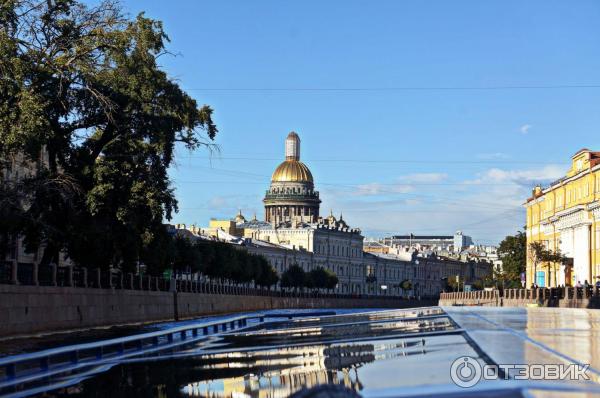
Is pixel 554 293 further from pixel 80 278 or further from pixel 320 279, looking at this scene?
pixel 320 279

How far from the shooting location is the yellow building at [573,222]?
341 ft

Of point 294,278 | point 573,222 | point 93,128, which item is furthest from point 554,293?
point 294,278

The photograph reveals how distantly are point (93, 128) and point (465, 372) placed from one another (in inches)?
1641

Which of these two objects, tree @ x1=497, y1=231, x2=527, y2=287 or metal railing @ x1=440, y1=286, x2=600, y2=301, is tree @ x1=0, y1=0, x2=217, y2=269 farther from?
tree @ x1=497, y1=231, x2=527, y2=287

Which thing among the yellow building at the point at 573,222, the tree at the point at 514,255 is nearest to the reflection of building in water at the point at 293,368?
the yellow building at the point at 573,222

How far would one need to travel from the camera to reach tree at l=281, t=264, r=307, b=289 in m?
182

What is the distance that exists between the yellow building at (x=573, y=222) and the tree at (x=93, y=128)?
55.8 m

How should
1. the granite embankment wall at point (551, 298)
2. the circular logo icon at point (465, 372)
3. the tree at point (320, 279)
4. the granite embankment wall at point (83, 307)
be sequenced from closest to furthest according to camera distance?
1. the circular logo icon at point (465, 372)
2. the granite embankment wall at point (83, 307)
3. the granite embankment wall at point (551, 298)
4. the tree at point (320, 279)

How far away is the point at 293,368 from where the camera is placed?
15977 mm

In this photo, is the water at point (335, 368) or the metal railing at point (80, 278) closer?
the water at point (335, 368)

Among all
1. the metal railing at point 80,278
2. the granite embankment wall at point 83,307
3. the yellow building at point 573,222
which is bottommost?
the granite embankment wall at point 83,307

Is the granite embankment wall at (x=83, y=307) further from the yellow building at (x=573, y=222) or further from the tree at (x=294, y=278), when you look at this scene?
the tree at (x=294, y=278)

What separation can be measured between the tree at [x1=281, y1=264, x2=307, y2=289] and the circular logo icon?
6659 inches

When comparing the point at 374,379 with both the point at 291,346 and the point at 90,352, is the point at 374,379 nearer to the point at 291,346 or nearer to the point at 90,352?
the point at 291,346
